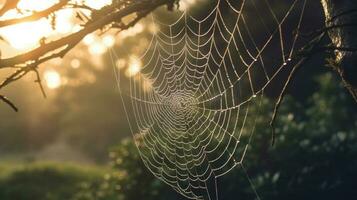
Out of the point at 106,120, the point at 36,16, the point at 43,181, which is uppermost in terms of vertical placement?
the point at 106,120

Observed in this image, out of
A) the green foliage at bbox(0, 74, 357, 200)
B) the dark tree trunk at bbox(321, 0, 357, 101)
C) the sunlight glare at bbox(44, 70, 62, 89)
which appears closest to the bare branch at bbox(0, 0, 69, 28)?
the dark tree trunk at bbox(321, 0, 357, 101)

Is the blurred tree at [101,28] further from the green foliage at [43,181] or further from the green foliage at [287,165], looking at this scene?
the green foliage at [43,181]

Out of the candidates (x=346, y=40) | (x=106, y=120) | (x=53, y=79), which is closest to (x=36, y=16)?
(x=346, y=40)

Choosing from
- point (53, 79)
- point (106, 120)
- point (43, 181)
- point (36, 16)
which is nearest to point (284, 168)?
point (36, 16)

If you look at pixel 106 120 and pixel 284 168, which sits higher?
pixel 106 120

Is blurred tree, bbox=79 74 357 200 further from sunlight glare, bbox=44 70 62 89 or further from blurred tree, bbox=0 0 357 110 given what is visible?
sunlight glare, bbox=44 70 62 89

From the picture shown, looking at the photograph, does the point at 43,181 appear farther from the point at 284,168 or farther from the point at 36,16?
the point at 36,16

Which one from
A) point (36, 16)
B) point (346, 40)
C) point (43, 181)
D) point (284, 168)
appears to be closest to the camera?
point (36, 16)

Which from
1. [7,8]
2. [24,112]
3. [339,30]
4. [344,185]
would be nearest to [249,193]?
[344,185]

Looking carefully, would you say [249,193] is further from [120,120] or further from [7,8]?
[120,120]

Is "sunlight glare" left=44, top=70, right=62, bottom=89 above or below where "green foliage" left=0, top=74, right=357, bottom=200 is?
above

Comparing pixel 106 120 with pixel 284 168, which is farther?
pixel 106 120

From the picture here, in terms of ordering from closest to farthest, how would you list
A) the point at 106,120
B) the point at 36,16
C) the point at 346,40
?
the point at 36,16
the point at 346,40
the point at 106,120
